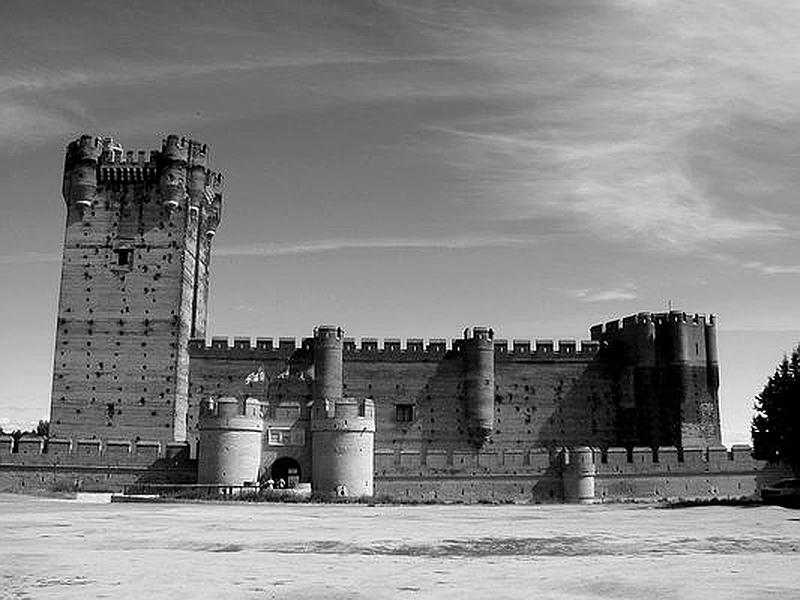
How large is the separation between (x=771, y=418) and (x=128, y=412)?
90.1 feet

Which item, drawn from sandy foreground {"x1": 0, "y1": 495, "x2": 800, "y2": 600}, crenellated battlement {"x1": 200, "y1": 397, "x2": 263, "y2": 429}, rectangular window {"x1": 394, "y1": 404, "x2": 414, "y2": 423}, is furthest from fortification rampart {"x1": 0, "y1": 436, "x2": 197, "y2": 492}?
sandy foreground {"x1": 0, "y1": 495, "x2": 800, "y2": 600}

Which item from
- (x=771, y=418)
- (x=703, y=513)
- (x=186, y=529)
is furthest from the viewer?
(x=771, y=418)

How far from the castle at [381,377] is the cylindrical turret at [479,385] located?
7cm

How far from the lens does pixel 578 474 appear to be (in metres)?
36.7

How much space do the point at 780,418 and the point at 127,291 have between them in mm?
29066

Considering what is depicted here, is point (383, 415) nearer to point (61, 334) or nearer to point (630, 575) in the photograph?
point (61, 334)

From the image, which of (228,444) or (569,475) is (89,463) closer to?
(228,444)

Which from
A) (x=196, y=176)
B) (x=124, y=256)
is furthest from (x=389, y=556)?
(x=196, y=176)

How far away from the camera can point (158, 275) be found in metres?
42.2

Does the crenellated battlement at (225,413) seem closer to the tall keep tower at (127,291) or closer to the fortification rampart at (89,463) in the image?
the fortification rampart at (89,463)

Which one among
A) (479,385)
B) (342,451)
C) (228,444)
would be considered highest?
(479,385)

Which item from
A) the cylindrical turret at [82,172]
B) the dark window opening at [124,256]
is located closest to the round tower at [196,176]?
the dark window opening at [124,256]

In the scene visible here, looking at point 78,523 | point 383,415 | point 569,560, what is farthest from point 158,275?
point 569,560

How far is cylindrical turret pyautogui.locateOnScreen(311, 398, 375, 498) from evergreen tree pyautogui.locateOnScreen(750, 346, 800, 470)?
48.2 feet
